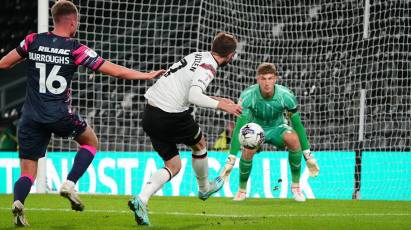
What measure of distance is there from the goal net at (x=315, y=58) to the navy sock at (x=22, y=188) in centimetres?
728

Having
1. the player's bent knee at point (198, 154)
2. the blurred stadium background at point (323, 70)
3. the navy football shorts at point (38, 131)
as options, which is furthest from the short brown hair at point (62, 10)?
the blurred stadium background at point (323, 70)

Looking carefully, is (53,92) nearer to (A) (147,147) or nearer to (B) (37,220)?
(B) (37,220)

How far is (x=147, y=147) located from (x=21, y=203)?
10617 millimetres

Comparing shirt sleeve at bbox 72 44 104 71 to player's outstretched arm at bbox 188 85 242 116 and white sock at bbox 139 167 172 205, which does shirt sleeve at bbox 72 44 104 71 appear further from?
white sock at bbox 139 167 172 205

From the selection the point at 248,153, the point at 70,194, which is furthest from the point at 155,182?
the point at 248,153

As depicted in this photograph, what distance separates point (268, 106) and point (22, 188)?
4.60 meters

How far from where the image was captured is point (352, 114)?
16609 millimetres

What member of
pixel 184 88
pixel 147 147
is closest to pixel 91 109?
pixel 147 147

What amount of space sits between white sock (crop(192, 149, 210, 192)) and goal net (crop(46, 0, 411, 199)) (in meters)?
6.55

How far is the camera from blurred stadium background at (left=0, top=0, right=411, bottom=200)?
571 inches

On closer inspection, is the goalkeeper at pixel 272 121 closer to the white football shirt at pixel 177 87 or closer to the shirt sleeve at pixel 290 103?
the shirt sleeve at pixel 290 103

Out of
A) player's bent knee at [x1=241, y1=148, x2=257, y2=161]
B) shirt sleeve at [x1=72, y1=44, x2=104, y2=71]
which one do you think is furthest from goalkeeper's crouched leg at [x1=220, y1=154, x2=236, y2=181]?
shirt sleeve at [x1=72, y1=44, x2=104, y2=71]

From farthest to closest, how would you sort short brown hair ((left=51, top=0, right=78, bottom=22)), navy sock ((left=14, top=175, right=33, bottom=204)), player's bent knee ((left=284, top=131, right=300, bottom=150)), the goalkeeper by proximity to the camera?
player's bent knee ((left=284, top=131, right=300, bottom=150)) → the goalkeeper → short brown hair ((left=51, top=0, right=78, bottom=22)) → navy sock ((left=14, top=175, right=33, bottom=204))

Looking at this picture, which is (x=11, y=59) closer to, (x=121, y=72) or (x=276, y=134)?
(x=121, y=72)
